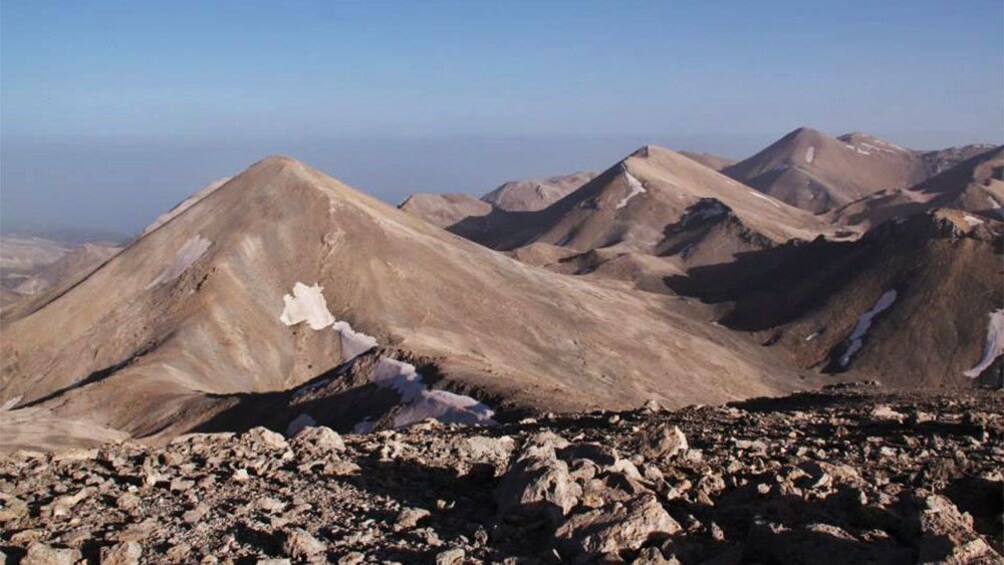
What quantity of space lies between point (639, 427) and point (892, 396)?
10124mm

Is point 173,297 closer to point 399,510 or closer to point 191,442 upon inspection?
point 191,442

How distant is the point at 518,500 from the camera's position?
358 inches

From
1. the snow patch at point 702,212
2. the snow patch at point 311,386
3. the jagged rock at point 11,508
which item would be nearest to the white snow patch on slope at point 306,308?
the snow patch at point 311,386

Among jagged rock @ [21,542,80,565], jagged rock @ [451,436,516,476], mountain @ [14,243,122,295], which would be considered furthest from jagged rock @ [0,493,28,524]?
mountain @ [14,243,122,295]

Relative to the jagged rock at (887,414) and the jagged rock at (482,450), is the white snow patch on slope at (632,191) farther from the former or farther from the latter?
the jagged rock at (482,450)

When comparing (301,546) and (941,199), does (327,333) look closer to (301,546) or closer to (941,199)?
(301,546)

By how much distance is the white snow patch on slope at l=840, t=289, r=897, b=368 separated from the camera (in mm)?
76562

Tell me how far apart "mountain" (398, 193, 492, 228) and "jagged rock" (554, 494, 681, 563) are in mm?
158719

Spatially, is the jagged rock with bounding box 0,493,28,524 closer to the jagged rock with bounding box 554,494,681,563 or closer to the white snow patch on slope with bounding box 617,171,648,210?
the jagged rock with bounding box 554,494,681,563

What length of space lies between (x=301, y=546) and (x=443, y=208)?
172 m

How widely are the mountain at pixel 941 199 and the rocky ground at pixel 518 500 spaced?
132386mm

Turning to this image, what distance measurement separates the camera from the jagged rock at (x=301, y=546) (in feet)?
27.4

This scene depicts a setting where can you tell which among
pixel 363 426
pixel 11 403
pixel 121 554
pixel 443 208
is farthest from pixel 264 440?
pixel 443 208

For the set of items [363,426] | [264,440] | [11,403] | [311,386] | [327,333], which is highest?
[264,440]
